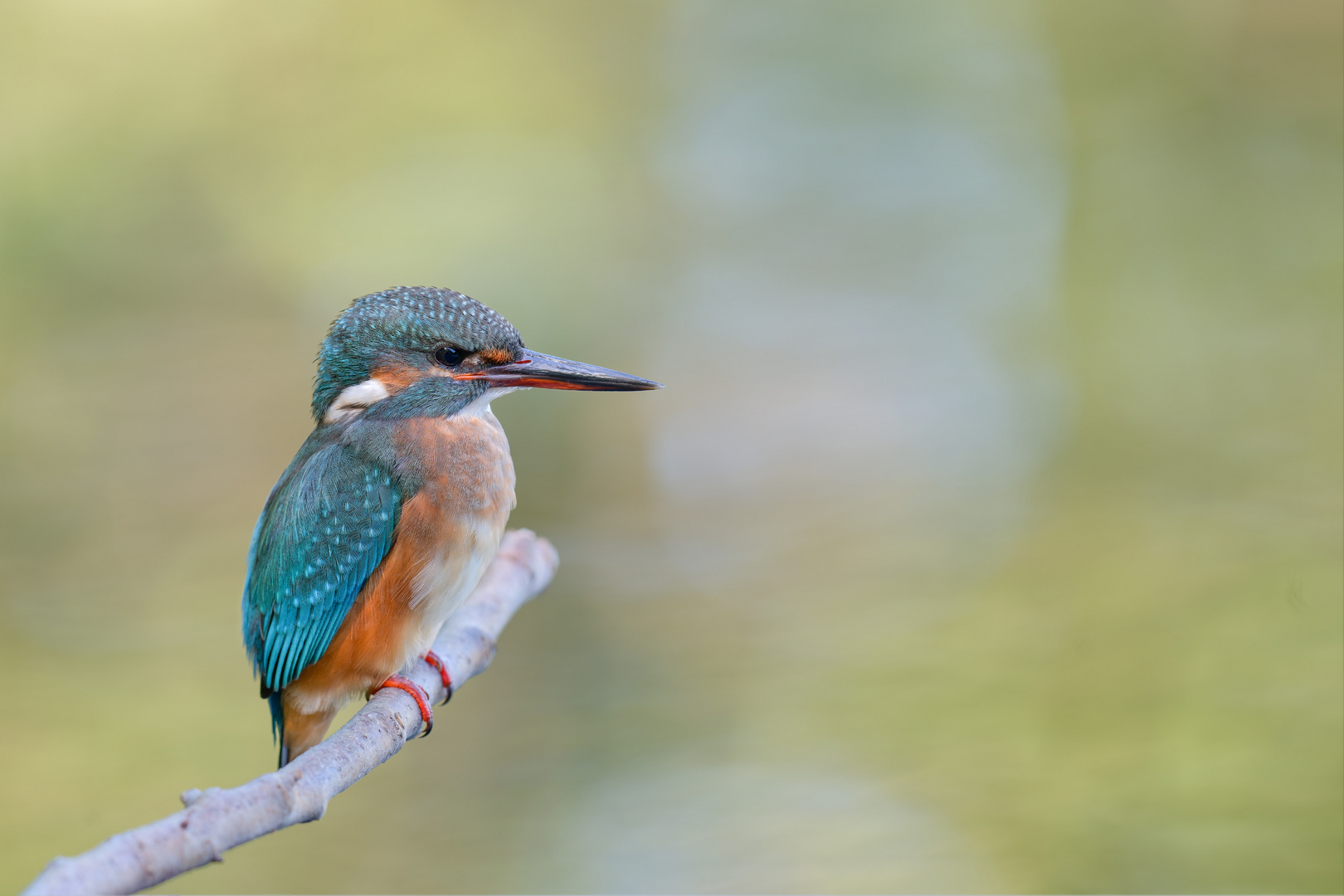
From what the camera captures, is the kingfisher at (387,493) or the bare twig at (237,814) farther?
the kingfisher at (387,493)

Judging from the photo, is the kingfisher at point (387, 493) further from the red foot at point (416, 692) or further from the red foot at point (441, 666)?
the red foot at point (441, 666)

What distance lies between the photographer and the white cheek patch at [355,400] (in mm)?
1630

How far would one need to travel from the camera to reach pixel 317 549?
160 centimetres

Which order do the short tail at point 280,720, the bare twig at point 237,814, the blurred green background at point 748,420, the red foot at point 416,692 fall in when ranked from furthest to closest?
the blurred green background at point 748,420 → the short tail at point 280,720 → the red foot at point 416,692 → the bare twig at point 237,814

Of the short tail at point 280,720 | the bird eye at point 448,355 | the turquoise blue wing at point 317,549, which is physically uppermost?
the bird eye at point 448,355

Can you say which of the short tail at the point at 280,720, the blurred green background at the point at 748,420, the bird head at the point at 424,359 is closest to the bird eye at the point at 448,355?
the bird head at the point at 424,359

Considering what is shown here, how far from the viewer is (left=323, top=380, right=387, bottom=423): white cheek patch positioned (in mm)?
1630

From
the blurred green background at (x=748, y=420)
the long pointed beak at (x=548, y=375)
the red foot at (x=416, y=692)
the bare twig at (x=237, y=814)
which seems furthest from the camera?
the blurred green background at (x=748, y=420)

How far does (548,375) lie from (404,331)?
24cm

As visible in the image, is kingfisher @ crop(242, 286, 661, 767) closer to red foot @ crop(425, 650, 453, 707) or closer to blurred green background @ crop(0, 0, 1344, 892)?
red foot @ crop(425, 650, 453, 707)

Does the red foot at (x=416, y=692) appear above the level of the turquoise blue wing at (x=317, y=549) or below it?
below

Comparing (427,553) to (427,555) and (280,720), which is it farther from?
(280,720)

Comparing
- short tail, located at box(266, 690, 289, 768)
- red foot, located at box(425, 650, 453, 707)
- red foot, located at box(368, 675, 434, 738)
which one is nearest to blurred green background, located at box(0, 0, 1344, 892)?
short tail, located at box(266, 690, 289, 768)

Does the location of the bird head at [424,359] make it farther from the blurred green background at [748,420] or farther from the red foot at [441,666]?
the blurred green background at [748,420]
